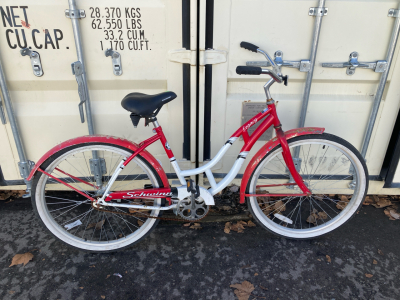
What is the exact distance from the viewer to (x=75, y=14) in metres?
2.07

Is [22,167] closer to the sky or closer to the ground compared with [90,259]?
closer to the sky

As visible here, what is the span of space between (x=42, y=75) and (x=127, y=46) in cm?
75

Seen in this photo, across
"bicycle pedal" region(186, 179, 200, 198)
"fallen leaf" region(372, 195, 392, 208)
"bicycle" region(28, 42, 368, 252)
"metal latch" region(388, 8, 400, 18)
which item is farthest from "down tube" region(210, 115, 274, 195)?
"fallen leaf" region(372, 195, 392, 208)

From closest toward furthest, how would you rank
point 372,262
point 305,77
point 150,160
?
point 150,160 → point 372,262 → point 305,77

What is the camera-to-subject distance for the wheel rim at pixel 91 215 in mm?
2225

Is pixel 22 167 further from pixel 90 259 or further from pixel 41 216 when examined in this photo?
pixel 90 259

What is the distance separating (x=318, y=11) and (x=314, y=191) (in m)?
1.68

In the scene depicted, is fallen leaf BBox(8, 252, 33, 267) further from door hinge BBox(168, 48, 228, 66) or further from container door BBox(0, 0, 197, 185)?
door hinge BBox(168, 48, 228, 66)

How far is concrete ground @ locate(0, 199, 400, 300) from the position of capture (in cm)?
197

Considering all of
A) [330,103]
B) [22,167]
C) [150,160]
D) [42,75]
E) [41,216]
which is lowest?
[41,216]

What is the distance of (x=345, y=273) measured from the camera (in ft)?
6.93

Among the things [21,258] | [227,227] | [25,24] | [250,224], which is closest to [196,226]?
[227,227]

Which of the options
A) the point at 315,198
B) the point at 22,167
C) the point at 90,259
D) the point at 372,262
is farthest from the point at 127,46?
the point at 372,262

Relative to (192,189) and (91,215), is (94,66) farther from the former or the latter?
(91,215)
